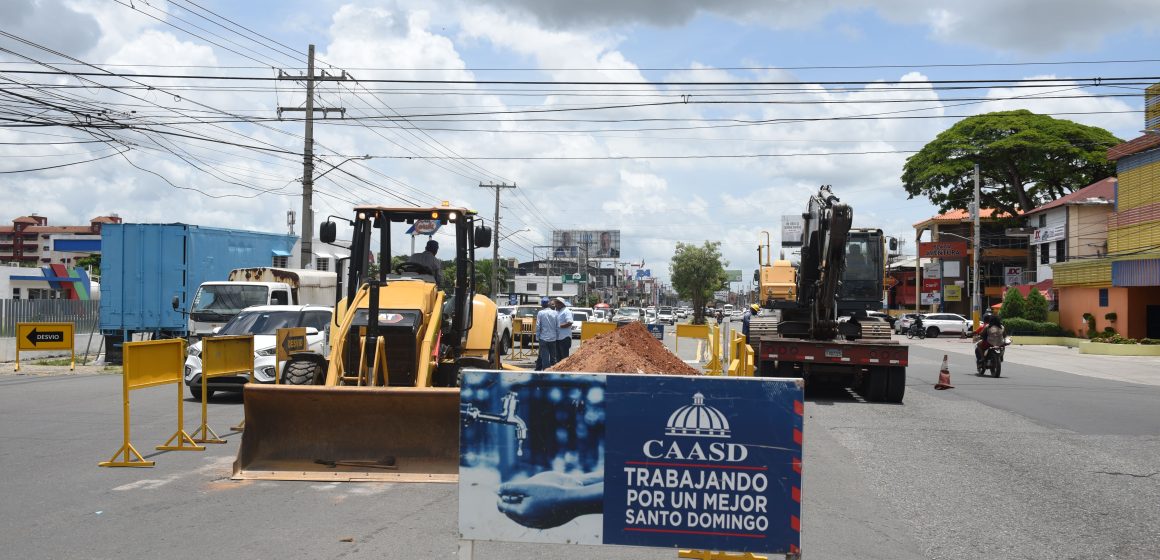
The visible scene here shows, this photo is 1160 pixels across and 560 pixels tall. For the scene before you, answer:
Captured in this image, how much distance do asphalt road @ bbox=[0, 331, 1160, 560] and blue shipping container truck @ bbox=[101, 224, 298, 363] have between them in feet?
36.3

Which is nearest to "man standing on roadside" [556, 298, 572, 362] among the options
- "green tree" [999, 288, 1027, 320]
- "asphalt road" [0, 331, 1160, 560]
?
"asphalt road" [0, 331, 1160, 560]

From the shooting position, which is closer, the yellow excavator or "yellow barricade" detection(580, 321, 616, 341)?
the yellow excavator

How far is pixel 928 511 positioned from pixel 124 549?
6.21m

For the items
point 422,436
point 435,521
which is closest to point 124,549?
point 435,521

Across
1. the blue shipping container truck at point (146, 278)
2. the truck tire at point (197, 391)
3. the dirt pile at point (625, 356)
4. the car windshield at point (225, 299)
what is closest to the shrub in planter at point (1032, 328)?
the dirt pile at point (625, 356)

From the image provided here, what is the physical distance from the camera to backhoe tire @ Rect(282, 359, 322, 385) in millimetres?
11438

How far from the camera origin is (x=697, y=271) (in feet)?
328

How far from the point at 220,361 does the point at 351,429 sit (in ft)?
10.7

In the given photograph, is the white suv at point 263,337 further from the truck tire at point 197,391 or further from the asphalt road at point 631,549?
the asphalt road at point 631,549

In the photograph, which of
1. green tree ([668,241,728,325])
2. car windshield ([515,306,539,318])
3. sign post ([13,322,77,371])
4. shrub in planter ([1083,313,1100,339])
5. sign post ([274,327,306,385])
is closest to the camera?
sign post ([274,327,306,385])

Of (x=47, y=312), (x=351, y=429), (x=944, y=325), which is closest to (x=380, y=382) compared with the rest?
(x=351, y=429)

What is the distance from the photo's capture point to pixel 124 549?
6344 millimetres

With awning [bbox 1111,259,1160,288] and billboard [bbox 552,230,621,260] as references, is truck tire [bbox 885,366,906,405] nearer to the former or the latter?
awning [bbox 1111,259,1160,288]

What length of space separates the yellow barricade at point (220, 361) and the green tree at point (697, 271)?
291ft
